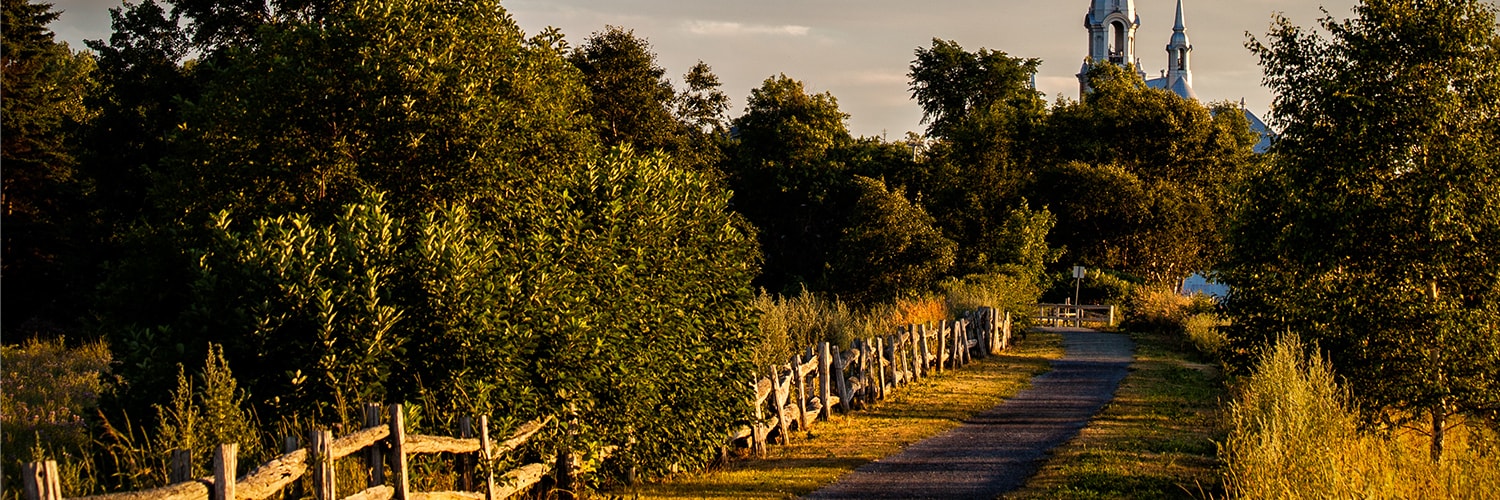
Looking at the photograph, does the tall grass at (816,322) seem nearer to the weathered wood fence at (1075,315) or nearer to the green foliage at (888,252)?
the green foliage at (888,252)

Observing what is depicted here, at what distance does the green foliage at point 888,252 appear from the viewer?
42.4 m

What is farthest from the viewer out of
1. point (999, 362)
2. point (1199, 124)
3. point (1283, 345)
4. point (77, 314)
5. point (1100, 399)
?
point (1199, 124)

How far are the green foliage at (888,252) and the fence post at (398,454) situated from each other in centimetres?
3271

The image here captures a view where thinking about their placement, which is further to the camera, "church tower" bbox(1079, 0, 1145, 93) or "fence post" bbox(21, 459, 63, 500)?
"church tower" bbox(1079, 0, 1145, 93)

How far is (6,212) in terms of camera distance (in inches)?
1551

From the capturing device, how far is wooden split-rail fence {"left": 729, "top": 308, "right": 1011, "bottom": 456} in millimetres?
17812

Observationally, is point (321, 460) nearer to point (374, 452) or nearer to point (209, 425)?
point (374, 452)

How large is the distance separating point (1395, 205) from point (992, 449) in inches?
223

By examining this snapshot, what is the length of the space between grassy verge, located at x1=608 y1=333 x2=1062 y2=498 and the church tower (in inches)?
4488

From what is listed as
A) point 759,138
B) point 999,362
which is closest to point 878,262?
point 999,362

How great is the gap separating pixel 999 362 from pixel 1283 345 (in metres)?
17.5

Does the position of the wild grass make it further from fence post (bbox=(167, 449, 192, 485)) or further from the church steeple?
the church steeple

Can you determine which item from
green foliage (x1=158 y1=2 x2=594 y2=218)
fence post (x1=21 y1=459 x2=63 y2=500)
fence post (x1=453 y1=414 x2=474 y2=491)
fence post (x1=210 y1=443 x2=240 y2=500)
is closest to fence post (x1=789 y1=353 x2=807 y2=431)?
green foliage (x1=158 y1=2 x2=594 y2=218)

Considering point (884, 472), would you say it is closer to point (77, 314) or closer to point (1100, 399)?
point (1100, 399)
